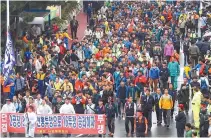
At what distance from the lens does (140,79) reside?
1288 inches

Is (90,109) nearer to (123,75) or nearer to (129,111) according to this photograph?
(129,111)

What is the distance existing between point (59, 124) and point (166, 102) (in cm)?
381

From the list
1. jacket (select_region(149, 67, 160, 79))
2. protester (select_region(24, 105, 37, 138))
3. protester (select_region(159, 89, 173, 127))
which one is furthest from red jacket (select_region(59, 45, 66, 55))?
protester (select_region(24, 105, 37, 138))

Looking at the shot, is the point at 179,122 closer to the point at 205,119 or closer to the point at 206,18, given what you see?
the point at 205,119

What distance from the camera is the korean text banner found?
28.7 metres

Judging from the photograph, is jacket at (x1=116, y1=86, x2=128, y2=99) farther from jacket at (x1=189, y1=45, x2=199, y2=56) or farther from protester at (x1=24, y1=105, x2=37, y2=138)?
jacket at (x1=189, y1=45, x2=199, y2=56)

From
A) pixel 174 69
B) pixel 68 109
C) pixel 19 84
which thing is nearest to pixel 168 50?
pixel 174 69

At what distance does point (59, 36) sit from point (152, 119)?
44.6 ft

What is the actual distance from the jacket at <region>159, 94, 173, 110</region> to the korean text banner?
2.45 meters

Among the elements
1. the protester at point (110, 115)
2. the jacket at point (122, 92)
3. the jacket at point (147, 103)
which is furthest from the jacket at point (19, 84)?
the jacket at point (147, 103)

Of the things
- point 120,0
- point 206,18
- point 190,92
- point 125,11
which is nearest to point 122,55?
point 190,92

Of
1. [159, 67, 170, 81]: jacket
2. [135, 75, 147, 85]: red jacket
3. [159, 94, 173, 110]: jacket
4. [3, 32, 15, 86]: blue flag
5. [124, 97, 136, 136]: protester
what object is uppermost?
[3, 32, 15, 86]: blue flag

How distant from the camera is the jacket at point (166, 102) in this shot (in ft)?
97.0

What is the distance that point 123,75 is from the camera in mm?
32906
